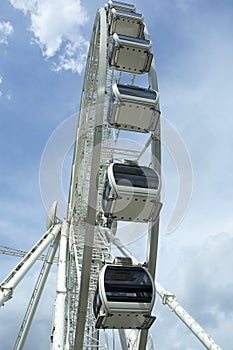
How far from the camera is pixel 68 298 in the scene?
1377 centimetres

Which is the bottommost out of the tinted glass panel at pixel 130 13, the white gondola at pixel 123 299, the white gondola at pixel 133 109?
the white gondola at pixel 123 299

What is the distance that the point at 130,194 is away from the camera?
8.30 m

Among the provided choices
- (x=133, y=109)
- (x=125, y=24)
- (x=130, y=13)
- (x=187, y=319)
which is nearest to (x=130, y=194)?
(x=133, y=109)

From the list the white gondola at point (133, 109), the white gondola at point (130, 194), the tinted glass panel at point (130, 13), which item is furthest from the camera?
the tinted glass panel at point (130, 13)

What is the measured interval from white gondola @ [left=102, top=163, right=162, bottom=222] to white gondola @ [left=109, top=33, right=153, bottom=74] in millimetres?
3277

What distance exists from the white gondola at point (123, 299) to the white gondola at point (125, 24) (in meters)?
7.17

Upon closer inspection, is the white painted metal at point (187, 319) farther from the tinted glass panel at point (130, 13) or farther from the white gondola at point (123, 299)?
the tinted glass panel at point (130, 13)

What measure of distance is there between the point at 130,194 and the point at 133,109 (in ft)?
7.47

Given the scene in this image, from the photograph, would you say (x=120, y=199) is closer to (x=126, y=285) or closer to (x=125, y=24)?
(x=126, y=285)

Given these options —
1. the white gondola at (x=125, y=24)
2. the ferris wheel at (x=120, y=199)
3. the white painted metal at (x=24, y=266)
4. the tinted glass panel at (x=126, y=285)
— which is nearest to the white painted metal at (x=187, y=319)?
the ferris wheel at (x=120, y=199)

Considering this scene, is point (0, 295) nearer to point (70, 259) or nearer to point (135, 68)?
point (70, 259)

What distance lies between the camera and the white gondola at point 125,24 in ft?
38.0

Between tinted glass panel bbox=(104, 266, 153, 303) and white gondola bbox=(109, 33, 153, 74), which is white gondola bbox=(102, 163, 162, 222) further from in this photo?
white gondola bbox=(109, 33, 153, 74)

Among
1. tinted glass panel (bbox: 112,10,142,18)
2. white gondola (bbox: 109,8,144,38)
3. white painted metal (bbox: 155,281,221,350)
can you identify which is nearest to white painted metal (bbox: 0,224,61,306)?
white painted metal (bbox: 155,281,221,350)
